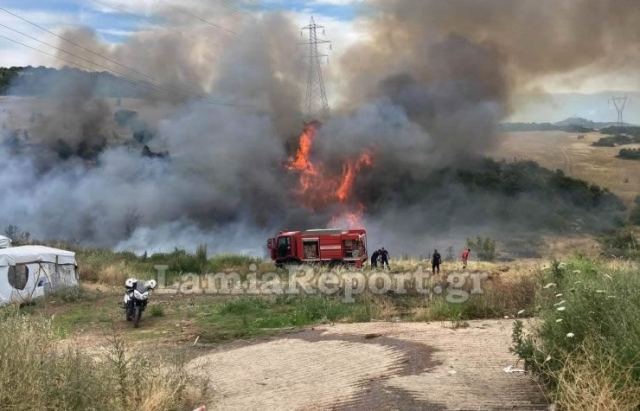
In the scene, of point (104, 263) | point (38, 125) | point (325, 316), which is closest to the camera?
point (325, 316)

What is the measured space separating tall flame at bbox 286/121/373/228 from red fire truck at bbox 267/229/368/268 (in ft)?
65.9

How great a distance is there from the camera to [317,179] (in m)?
50.2

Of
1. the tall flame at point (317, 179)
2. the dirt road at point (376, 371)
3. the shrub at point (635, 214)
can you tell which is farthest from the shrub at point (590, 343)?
the shrub at point (635, 214)

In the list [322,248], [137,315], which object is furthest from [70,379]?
[322,248]

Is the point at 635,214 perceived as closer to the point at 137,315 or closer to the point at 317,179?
the point at 317,179

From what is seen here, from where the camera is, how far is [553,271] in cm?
964

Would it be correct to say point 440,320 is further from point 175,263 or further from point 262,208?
point 262,208

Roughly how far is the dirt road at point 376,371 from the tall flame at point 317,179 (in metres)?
37.8

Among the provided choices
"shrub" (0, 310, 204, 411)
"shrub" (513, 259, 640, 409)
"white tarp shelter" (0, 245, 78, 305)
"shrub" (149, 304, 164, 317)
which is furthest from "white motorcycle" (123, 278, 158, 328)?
"shrub" (513, 259, 640, 409)

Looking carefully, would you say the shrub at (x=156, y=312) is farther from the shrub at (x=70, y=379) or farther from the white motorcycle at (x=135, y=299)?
the shrub at (x=70, y=379)

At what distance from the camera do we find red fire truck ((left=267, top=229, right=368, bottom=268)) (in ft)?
95.0

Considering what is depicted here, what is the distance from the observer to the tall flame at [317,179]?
49906 mm

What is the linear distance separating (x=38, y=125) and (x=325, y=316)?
41698 mm

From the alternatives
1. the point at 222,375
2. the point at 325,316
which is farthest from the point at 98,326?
the point at 222,375
